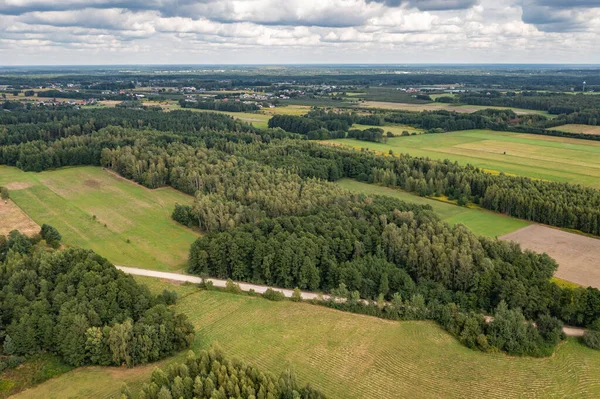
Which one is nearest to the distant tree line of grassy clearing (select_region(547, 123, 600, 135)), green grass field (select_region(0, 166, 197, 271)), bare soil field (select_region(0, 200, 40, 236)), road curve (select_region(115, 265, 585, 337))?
green grass field (select_region(0, 166, 197, 271))

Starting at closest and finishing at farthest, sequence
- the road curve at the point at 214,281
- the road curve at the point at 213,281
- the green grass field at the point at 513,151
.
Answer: the road curve at the point at 214,281 → the road curve at the point at 213,281 → the green grass field at the point at 513,151

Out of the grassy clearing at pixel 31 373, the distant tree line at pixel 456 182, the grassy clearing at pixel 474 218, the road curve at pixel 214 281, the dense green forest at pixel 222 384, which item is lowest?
the grassy clearing at pixel 31 373

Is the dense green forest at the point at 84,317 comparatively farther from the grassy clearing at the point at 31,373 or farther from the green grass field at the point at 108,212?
the green grass field at the point at 108,212

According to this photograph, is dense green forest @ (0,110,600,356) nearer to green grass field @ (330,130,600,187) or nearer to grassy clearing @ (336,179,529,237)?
grassy clearing @ (336,179,529,237)

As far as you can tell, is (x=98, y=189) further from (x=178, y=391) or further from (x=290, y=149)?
(x=178, y=391)

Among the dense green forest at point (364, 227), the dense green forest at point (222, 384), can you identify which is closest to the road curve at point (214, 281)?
the dense green forest at point (364, 227)
